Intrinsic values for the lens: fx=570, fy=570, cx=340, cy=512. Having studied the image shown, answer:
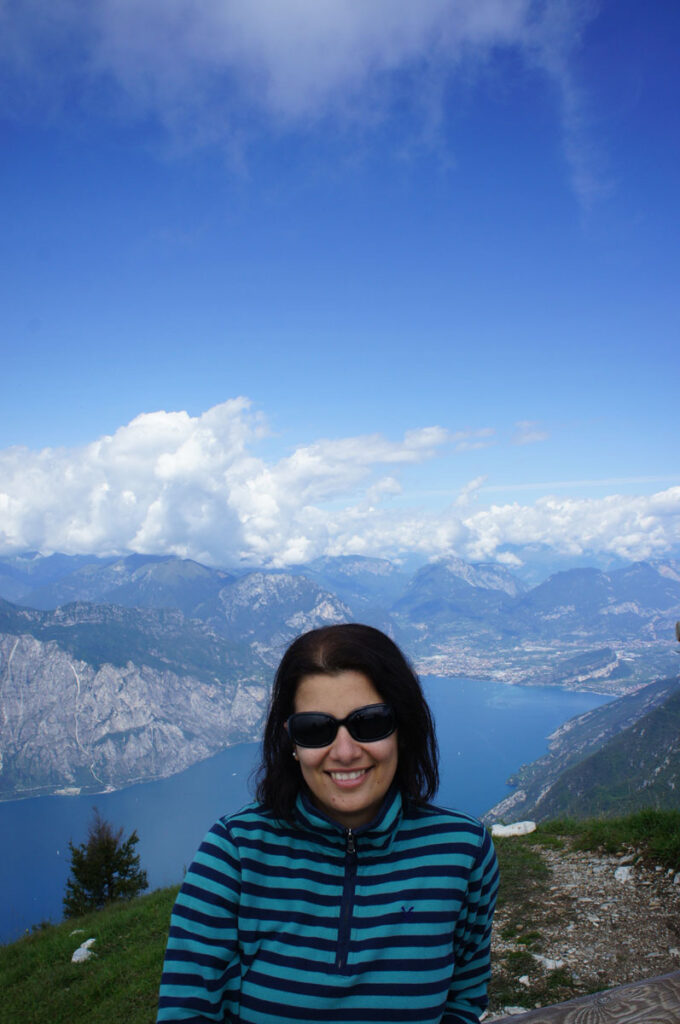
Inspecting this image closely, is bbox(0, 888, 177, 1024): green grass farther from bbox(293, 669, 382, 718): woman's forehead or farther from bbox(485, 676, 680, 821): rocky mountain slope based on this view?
bbox(485, 676, 680, 821): rocky mountain slope

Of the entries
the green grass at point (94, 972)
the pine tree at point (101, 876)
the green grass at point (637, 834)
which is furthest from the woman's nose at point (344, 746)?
the pine tree at point (101, 876)

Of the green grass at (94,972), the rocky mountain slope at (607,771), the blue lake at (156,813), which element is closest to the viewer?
the green grass at (94,972)

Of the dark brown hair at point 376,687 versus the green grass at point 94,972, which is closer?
the dark brown hair at point 376,687

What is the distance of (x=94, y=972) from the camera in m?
7.85

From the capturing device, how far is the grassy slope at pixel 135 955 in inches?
260

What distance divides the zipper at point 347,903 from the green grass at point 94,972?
6.23 m

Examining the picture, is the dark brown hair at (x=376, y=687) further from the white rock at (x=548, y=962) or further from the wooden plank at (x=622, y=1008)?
the white rock at (x=548, y=962)

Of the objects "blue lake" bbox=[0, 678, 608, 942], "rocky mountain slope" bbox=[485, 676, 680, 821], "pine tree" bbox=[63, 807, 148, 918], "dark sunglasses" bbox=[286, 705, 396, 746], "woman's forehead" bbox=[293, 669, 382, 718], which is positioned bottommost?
"blue lake" bbox=[0, 678, 608, 942]

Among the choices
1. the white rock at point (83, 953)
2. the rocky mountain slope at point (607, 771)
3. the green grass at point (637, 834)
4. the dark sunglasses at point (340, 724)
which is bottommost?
the rocky mountain slope at point (607, 771)

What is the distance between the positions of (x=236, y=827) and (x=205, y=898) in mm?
228

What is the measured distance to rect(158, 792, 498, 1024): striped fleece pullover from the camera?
1894 mm

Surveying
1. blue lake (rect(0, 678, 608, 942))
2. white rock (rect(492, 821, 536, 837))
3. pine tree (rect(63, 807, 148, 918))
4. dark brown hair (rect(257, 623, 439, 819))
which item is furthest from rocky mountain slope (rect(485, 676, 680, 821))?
dark brown hair (rect(257, 623, 439, 819))

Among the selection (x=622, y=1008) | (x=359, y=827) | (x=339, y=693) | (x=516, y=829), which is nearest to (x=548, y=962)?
(x=516, y=829)

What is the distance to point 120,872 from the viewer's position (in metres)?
17.1
